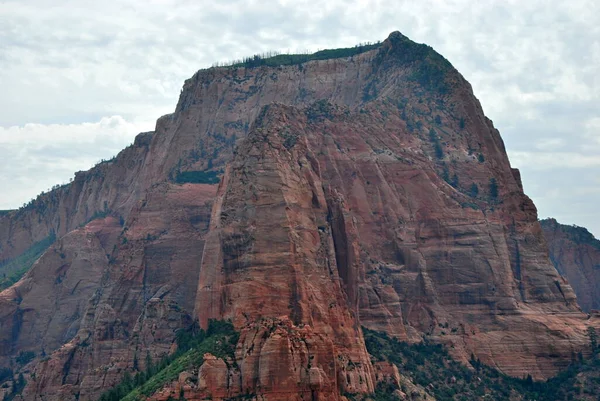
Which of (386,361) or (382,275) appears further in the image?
(382,275)

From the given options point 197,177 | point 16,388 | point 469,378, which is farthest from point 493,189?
point 16,388

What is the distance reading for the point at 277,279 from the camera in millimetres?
135125

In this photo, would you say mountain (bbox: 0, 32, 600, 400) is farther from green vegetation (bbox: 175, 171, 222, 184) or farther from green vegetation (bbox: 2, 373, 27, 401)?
green vegetation (bbox: 2, 373, 27, 401)

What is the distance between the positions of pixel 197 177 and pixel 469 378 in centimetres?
5658

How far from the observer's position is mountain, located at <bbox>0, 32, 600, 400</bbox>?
439ft

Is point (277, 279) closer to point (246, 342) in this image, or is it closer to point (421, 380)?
point (246, 342)

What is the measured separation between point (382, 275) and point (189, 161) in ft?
169

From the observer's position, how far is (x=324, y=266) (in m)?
142

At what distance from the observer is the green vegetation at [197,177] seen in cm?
18825

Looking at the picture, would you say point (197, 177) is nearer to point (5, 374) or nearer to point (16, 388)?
point (16, 388)

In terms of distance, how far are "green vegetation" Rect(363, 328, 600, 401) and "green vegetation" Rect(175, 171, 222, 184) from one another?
153 feet

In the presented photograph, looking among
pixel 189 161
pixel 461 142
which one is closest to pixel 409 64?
pixel 461 142

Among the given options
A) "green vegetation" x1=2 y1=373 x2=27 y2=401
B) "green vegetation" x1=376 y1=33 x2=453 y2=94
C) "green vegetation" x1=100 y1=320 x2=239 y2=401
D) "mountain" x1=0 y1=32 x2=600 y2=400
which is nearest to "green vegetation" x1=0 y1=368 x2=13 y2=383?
"mountain" x1=0 y1=32 x2=600 y2=400

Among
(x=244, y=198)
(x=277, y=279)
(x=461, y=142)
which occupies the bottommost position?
(x=277, y=279)
